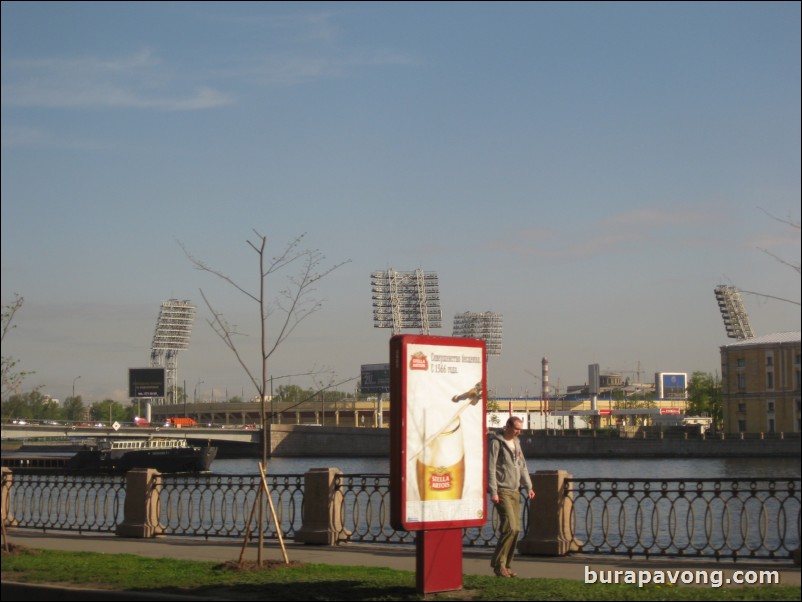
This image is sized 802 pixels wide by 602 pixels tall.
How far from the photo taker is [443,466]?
38.2 feet

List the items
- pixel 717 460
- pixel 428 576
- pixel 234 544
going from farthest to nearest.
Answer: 1. pixel 717 460
2. pixel 234 544
3. pixel 428 576

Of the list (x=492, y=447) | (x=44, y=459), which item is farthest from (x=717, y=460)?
(x=492, y=447)

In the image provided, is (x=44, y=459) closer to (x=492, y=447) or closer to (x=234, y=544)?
(x=234, y=544)

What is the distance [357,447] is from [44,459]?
107 feet

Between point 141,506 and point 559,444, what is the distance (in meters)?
91.3

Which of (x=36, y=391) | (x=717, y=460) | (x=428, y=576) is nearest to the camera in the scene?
(x=428, y=576)

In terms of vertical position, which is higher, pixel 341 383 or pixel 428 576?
pixel 341 383

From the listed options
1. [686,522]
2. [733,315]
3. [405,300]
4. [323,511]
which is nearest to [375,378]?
[405,300]

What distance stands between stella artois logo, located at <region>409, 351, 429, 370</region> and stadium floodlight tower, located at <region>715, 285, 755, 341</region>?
182 m

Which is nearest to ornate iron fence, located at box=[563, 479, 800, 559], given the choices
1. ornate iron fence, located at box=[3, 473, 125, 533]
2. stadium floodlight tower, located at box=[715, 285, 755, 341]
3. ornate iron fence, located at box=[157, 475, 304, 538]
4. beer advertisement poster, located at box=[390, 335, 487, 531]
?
beer advertisement poster, located at box=[390, 335, 487, 531]

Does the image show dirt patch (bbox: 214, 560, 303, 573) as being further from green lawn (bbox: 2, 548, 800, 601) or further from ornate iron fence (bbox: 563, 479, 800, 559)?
ornate iron fence (bbox: 563, 479, 800, 559)

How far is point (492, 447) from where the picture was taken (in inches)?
514

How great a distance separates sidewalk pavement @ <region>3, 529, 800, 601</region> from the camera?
13.4 m

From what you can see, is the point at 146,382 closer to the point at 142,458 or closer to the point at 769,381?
the point at 142,458
